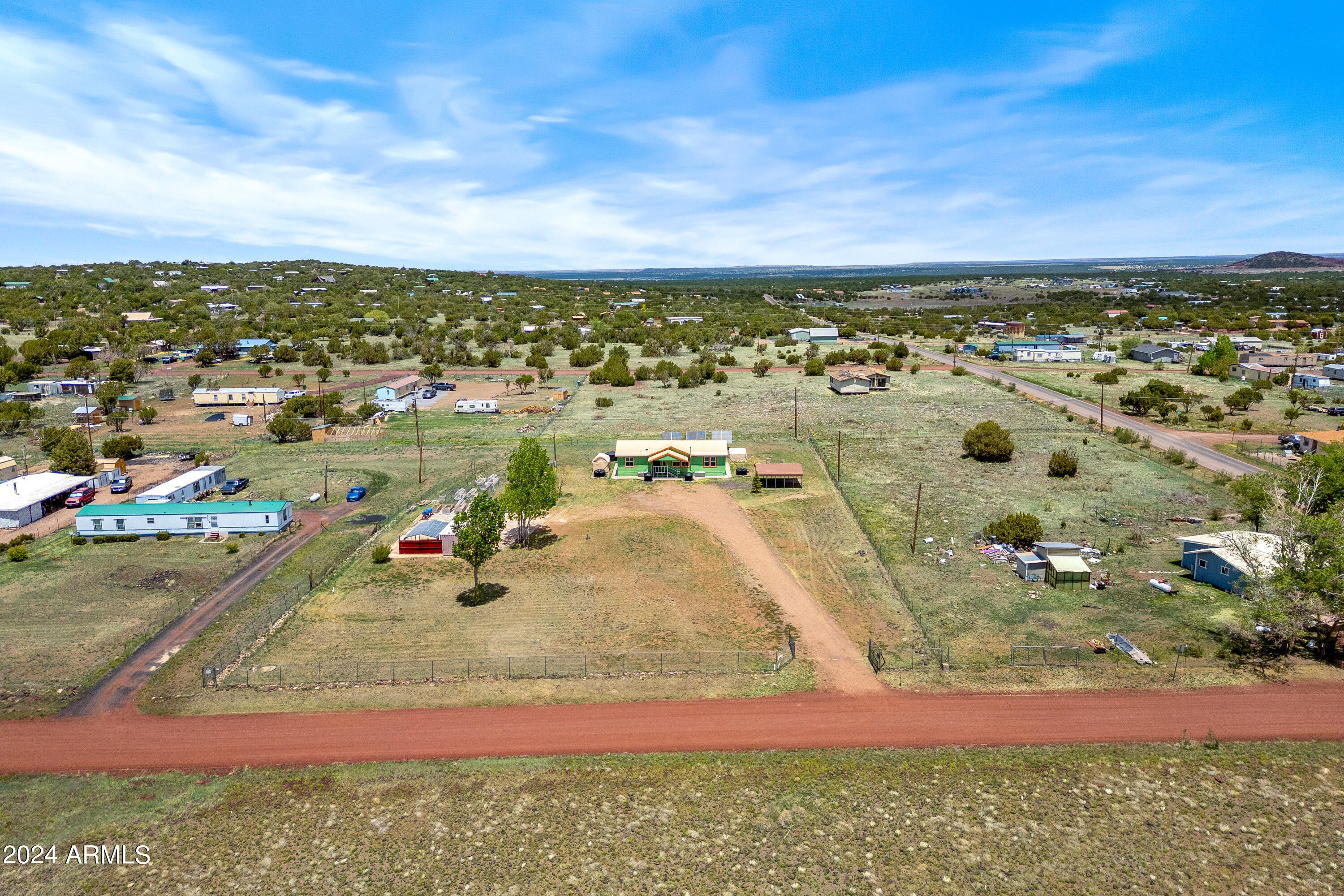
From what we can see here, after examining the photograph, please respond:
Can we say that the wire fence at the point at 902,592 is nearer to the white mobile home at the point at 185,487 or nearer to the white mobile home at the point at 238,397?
the white mobile home at the point at 185,487

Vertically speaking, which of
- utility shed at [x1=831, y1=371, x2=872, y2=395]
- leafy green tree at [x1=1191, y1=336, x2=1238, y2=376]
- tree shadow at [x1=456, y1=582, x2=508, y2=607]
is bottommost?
tree shadow at [x1=456, y1=582, x2=508, y2=607]

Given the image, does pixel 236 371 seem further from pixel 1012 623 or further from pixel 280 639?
pixel 1012 623

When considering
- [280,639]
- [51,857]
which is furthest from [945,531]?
[51,857]

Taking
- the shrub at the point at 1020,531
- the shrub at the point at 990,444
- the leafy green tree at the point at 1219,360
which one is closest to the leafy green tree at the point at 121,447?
the shrub at the point at 1020,531

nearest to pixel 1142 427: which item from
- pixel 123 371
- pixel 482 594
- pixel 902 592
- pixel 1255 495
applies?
pixel 1255 495

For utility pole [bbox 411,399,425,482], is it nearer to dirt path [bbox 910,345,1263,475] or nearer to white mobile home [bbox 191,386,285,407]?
white mobile home [bbox 191,386,285,407]

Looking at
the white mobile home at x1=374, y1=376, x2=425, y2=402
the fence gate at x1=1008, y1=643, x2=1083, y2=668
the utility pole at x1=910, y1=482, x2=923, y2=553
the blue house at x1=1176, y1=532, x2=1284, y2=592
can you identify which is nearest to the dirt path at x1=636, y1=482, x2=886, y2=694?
the fence gate at x1=1008, y1=643, x2=1083, y2=668
